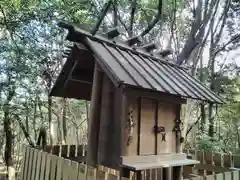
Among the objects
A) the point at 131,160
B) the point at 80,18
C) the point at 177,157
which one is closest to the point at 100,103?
the point at 131,160

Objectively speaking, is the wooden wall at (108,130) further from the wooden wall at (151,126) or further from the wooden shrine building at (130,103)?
the wooden wall at (151,126)

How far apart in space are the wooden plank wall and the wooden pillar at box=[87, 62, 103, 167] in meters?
0.32

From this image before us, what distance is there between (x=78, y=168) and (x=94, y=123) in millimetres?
999

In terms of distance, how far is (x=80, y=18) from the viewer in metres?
7.31

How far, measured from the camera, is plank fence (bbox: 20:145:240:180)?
329cm

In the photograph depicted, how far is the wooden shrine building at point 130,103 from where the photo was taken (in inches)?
150

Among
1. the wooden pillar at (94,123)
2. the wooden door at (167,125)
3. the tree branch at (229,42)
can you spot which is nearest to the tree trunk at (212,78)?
the tree branch at (229,42)

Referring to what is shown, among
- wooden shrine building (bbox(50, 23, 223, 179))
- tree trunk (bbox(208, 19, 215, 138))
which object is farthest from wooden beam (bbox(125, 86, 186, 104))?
tree trunk (bbox(208, 19, 215, 138))

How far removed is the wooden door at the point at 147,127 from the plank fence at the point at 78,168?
694 mm

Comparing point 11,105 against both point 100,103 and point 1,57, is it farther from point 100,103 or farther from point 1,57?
point 100,103

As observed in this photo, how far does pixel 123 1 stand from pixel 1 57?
13.5 feet

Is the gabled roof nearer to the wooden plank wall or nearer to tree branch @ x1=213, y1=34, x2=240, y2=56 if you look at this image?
the wooden plank wall

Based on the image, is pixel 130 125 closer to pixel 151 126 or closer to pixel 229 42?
pixel 151 126

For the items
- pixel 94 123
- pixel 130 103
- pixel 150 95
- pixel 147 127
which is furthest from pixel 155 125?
pixel 94 123
